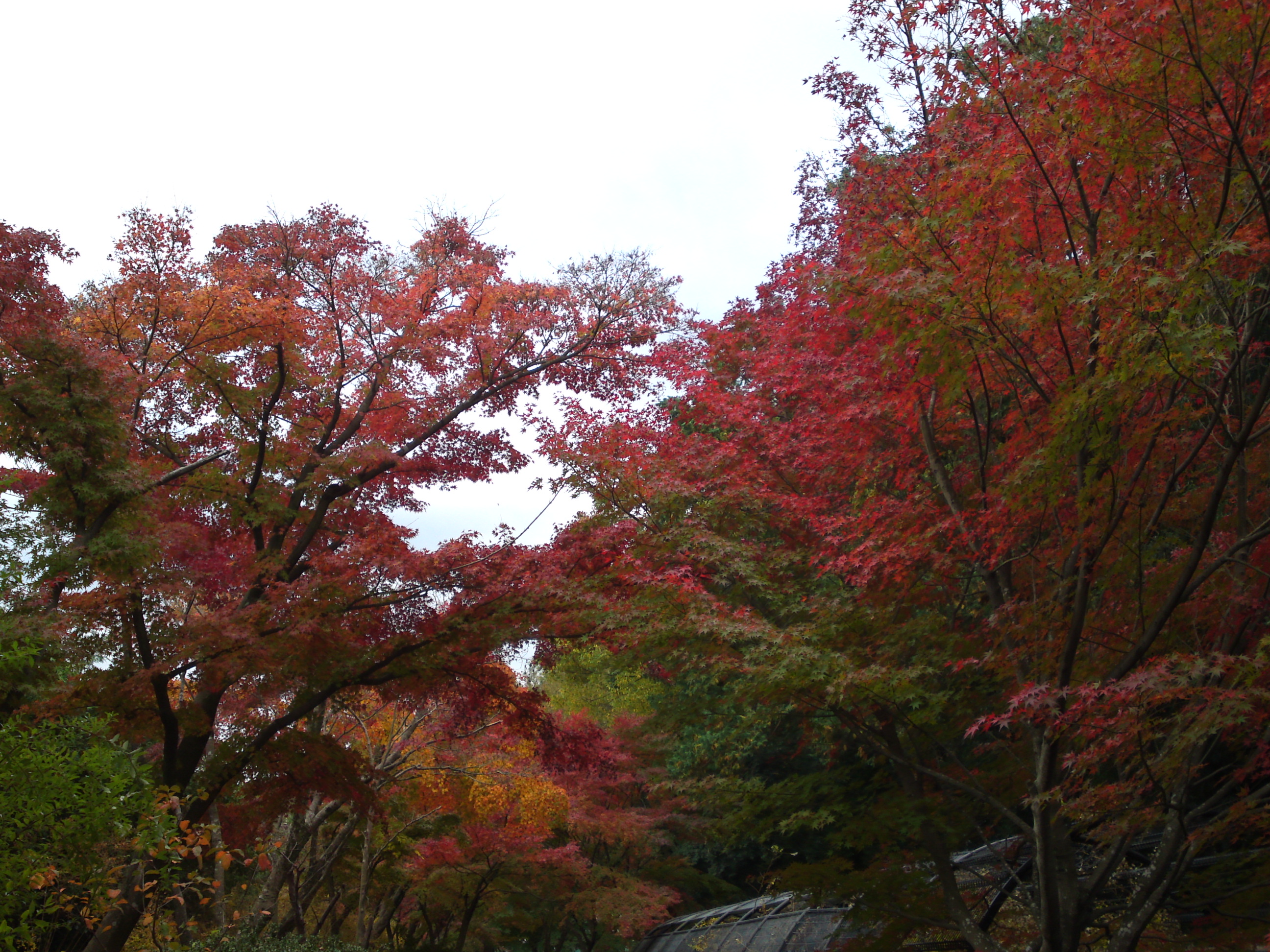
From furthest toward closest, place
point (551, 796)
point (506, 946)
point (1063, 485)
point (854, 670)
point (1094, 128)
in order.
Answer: point (506, 946) → point (551, 796) → point (854, 670) → point (1063, 485) → point (1094, 128)

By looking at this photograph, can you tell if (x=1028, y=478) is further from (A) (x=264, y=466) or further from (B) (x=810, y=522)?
(A) (x=264, y=466)

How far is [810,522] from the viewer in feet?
29.5

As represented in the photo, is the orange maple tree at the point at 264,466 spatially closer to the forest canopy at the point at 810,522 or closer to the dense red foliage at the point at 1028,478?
the forest canopy at the point at 810,522

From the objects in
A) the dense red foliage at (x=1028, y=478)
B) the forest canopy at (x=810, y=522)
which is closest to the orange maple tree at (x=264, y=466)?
the forest canopy at (x=810, y=522)

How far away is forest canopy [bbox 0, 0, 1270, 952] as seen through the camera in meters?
4.91

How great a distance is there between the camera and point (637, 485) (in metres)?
8.93

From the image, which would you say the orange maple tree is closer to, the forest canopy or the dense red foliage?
the forest canopy

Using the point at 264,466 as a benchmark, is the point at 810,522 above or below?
below

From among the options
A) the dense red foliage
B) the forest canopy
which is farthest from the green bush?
the dense red foliage

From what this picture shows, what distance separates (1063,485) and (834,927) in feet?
31.4

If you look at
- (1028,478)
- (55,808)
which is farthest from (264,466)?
(1028,478)

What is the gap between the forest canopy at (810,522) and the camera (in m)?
4.91

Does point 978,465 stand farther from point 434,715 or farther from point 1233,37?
point 434,715

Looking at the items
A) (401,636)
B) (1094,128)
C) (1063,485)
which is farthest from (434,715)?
(1094,128)
